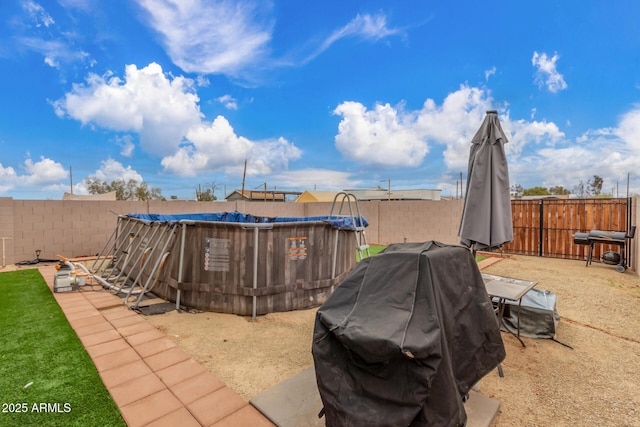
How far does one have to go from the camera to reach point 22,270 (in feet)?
21.7

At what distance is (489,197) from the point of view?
2971 mm

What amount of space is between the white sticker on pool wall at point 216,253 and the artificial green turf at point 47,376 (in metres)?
1.57

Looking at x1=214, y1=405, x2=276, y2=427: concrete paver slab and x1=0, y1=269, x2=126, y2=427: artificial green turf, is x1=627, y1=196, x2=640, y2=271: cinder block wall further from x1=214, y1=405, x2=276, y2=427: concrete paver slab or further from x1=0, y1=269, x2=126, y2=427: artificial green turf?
x1=0, y1=269, x2=126, y2=427: artificial green turf

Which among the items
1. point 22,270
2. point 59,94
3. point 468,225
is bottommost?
point 22,270

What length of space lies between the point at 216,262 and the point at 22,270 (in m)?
5.92

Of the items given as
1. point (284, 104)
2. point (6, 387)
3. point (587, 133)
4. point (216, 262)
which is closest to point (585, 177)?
point (587, 133)

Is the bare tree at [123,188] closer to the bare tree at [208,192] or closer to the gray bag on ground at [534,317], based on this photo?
the bare tree at [208,192]

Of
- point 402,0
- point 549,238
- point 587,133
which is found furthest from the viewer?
point 587,133

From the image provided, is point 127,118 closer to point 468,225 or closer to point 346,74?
point 346,74

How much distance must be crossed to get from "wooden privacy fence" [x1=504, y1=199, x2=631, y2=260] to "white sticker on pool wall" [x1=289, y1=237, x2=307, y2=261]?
308 inches

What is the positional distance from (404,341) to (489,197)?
2312mm

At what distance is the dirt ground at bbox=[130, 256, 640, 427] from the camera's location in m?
2.12

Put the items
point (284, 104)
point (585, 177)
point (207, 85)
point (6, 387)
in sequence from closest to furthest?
point (6, 387), point (207, 85), point (284, 104), point (585, 177)

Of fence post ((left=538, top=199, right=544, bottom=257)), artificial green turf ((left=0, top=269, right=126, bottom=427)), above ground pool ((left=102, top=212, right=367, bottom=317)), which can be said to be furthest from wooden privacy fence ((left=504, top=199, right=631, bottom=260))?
artificial green turf ((left=0, top=269, right=126, bottom=427))
